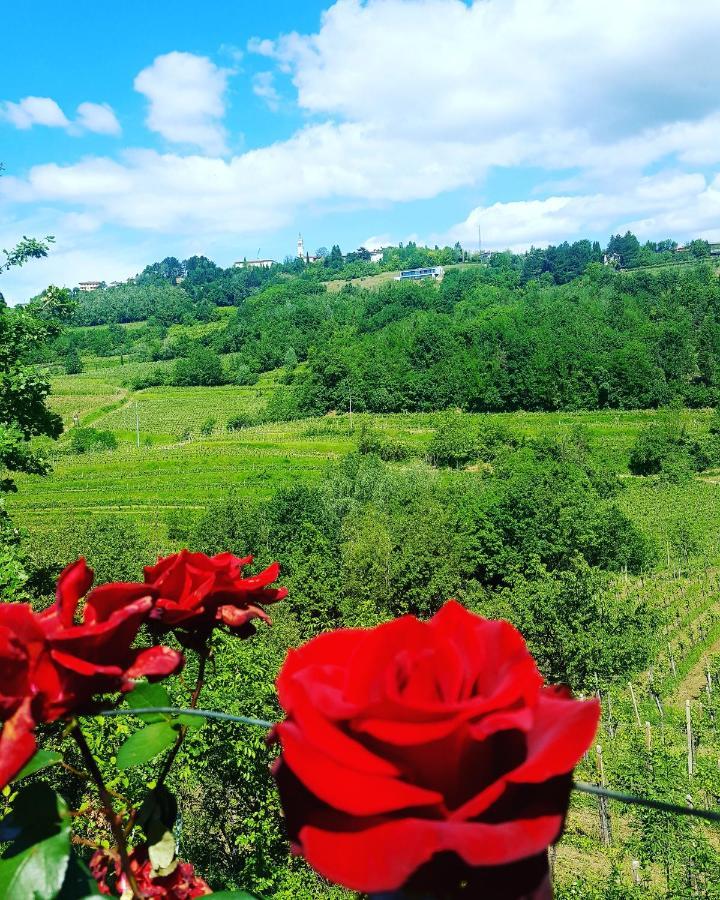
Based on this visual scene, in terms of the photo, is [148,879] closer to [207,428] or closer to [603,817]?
[603,817]

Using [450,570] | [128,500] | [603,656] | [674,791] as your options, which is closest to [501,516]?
[450,570]

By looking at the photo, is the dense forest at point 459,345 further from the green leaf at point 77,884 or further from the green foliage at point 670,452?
the green leaf at point 77,884

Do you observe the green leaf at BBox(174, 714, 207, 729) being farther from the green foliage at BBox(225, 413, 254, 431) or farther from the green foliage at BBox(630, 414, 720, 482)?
the green foliage at BBox(225, 413, 254, 431)

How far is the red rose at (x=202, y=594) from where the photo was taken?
116 centimetres

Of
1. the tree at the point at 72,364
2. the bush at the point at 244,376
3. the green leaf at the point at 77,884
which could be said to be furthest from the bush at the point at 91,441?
the green leaf at the point at 77,884

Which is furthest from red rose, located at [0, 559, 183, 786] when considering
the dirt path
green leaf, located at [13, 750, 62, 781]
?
the dirt path

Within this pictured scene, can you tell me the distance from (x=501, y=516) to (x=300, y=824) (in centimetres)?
2448

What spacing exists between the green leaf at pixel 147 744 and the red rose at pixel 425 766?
0.52 m

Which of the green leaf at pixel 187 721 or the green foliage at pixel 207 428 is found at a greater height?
the green leaf at pixel 187 721

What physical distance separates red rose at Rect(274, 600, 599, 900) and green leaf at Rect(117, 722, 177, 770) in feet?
1.69

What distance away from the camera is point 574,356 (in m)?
63.9

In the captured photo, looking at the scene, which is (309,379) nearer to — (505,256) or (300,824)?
(300,824)

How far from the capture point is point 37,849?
0.90 metres

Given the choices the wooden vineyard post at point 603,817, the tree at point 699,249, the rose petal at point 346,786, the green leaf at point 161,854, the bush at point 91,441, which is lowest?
the wooden vineyard post at point 603,817
